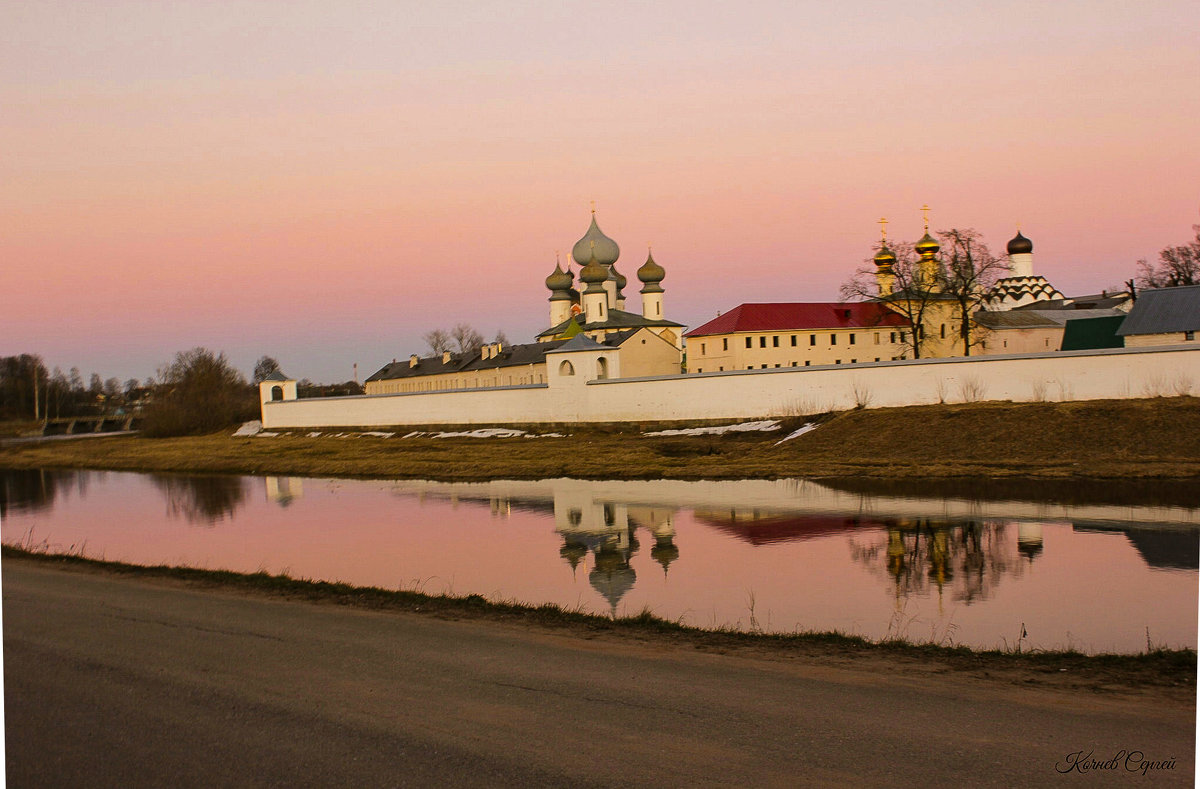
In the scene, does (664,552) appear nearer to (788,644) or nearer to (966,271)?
(788,644)

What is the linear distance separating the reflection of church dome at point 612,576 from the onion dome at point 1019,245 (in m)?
67.4

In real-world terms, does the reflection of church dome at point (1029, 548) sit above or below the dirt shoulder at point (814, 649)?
below

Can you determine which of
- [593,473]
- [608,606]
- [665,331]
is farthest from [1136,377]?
[665,331]

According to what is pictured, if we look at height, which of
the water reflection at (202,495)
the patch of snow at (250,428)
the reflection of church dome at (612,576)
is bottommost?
the reflection of church dome at (612,576)

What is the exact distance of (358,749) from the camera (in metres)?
5.85

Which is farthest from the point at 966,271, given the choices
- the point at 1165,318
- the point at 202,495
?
the point at 202,495

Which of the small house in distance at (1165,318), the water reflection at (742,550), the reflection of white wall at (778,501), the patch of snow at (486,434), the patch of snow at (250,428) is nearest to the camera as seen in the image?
the water reflection at (742,550)

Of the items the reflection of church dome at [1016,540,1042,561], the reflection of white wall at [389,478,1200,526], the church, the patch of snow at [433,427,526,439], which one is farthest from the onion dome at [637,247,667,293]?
the reflection of church dome at [1016,540,1042,561]

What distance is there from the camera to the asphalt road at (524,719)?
540 cm

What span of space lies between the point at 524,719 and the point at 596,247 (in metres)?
64.0

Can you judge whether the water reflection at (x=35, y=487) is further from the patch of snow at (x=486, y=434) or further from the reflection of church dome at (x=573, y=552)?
the reflection of church dome at (x=573, y=552)

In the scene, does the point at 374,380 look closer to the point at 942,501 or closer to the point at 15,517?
the point at 15,517

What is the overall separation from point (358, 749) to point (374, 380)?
8484 centimetres

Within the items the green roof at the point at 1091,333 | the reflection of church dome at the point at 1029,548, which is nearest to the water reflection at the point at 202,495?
the reflection of church dome at the point at 1029,548
